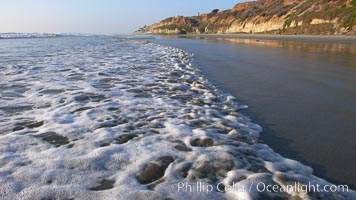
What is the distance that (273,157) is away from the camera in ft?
9.02

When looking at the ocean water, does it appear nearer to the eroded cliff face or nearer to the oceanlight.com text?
the oceanlight.com text

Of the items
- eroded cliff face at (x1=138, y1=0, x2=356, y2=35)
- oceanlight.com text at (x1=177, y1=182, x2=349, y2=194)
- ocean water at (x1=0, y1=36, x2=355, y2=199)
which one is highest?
eroded cliff face at (x1=138, y1=0, x2=356, y2=35)

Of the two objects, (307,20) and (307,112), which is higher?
(307,20)

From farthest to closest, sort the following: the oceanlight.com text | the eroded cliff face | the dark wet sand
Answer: the eroded cliff face < the dark wet sand < the oceanlight.com text

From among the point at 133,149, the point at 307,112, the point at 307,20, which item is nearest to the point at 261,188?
the point at 133,149

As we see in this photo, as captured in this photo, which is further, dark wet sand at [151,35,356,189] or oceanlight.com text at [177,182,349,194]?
dark wet sand at [151,35,356,189]

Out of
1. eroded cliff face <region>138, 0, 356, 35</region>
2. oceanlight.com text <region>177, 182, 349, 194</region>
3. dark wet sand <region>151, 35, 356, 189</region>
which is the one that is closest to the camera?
→ oceanlight.com text <region>177, 182, 349, 194</region>

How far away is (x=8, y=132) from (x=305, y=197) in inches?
130

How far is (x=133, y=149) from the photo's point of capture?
2959mm

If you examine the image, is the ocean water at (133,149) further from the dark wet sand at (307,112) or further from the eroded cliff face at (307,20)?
the eroded cliff face at (307,20)

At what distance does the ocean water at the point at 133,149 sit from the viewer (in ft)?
7.39

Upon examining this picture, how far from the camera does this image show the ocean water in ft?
7.39

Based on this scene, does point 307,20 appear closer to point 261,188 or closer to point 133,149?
point 133,149

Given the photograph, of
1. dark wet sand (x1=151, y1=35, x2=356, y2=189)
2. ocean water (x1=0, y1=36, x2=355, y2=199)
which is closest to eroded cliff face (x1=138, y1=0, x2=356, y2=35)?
dark wet sand (x1=151, y1=35, x2=356, y2=189)
